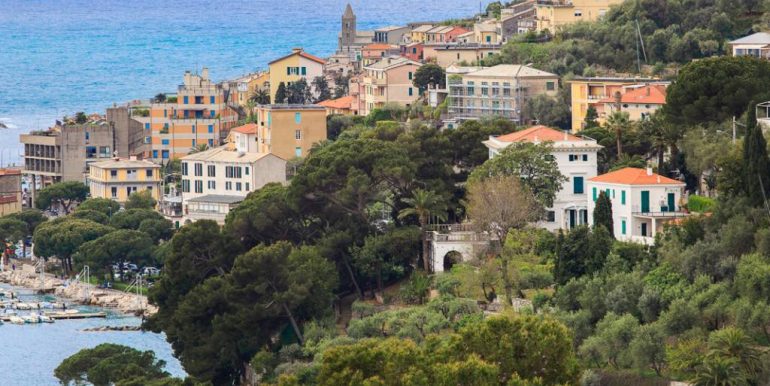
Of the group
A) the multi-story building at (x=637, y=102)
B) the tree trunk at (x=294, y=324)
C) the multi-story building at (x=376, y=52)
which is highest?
the multi-story building at (x=376, y=52)

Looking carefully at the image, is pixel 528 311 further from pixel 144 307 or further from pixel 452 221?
pixel 144 307

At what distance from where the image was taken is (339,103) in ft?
301

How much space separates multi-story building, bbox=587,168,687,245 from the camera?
5472 centimetres

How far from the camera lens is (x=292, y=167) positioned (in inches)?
3036

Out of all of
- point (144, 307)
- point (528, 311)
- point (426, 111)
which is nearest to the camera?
point (528, 311)

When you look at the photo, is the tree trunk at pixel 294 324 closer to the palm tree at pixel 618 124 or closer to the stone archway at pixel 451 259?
the stone archway at pixel 451 259

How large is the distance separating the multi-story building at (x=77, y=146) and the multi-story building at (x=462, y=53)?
13741mm

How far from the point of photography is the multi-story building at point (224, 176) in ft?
251

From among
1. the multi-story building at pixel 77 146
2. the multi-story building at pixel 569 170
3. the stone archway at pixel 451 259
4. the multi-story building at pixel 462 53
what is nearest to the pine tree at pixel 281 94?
the multi-story building at pixel 462 53

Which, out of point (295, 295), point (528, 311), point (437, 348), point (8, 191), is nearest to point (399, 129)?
point (295, 295)

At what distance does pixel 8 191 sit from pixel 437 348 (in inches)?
2049

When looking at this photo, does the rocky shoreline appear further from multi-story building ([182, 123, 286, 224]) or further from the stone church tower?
the stone church tower

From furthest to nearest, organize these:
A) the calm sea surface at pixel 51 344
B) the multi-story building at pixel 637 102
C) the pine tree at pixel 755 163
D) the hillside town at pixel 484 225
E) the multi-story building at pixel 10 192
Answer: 1. the multi-story building at pixel 10 192
2. the multi-story building at pixel 637 102
3. the calm sea surface at pixel 51 344
4. the pine tree at pixel 755 163
5. the hillside town at pixel 484 225

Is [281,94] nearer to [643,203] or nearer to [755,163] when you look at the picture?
[643,203]
